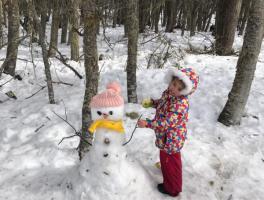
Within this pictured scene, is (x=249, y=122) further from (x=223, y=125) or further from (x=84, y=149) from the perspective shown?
(x=84, y=149)

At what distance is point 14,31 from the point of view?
7906mm

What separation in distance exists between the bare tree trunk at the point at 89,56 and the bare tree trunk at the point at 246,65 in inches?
93.9

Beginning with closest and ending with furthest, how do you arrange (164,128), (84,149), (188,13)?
(164,128), (84,149), (188,13)

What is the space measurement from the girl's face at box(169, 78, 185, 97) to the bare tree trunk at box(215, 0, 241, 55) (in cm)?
579

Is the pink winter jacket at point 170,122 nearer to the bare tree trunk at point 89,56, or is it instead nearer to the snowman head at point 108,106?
the snowman head at point 108,106

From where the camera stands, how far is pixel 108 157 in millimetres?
3002

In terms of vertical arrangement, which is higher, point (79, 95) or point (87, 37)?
point (87, 37)

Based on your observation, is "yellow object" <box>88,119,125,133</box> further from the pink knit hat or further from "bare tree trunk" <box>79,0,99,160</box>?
"bare tree trunk" <box>79,0,99,160</box>

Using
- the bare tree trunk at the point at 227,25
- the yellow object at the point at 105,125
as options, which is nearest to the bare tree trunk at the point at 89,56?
the yellow object at the point at 105,125

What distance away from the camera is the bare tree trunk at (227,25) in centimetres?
802

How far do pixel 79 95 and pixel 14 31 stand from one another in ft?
10.1

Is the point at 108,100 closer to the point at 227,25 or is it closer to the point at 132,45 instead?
the point at 132,45

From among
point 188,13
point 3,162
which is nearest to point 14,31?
point 3,162

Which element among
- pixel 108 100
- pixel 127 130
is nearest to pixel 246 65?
pixel 127 130
